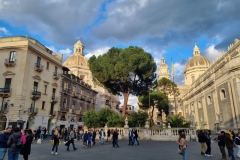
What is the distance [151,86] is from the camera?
1193 inches

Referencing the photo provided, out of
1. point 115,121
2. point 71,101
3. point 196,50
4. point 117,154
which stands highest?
point 196,50

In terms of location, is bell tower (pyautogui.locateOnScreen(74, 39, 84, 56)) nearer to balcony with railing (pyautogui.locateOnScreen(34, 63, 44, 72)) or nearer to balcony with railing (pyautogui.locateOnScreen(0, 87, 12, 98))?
balcony with railing (pyautogui.locateOnScreen(34, 63, 44, 72))

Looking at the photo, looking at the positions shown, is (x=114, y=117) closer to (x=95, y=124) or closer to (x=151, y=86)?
(x=95, y=124)

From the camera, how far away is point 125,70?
26.1 m

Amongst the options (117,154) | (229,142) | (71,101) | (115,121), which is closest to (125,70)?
(115,121)

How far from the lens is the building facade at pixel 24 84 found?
24172 millimetres

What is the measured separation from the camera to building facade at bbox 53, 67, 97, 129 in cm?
3331

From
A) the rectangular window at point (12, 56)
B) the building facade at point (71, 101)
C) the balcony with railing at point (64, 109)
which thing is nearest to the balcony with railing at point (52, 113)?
the building facade at point (71, 101)

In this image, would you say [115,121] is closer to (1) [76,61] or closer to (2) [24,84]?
(2) [24,84]

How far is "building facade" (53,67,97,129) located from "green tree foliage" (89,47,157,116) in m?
7.96

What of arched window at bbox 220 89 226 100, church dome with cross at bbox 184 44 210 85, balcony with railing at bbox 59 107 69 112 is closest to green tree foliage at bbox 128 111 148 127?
balcony with railing at bbox 59 107 69 112

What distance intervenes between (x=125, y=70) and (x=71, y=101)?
1521 cm

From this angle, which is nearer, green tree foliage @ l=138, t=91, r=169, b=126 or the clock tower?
green tree foliage @ l=138, t=91, r=169, b=126

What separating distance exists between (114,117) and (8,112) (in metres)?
13.5
